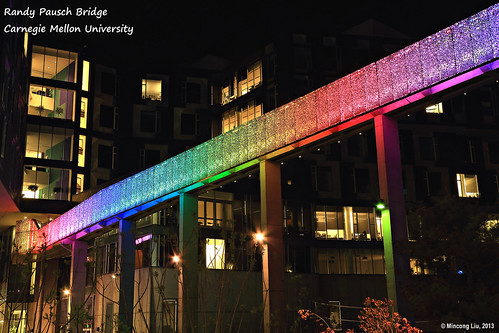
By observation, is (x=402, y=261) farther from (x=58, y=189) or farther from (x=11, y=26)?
(x=58, y=189)

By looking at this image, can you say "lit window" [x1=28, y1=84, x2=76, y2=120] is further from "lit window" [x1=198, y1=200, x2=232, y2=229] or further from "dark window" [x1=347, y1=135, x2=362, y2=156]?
"dark window" [x1=347, y1=135, x2=362, y2=156]

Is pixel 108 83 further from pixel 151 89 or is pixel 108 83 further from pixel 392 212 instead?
pixel 392 212

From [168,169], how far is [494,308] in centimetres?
1453

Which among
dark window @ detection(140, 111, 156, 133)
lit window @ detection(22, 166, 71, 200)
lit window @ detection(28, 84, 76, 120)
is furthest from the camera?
dark window @ detection(140, 111, 156, 133)

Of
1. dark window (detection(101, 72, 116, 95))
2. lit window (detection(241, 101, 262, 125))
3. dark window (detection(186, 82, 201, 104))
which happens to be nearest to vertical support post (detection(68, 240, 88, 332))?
lit window (detection(241, 101, 262, 125))

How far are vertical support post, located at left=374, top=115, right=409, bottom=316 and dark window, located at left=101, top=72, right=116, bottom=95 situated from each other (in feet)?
150

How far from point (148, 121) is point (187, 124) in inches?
160

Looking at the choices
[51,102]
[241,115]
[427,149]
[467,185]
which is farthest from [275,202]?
[51,102]

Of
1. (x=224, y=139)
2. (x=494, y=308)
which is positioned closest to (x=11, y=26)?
(x=224, y=139)

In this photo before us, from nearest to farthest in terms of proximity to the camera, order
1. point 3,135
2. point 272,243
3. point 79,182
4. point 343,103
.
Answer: point 343,103, point 272,243, point 3,135, point 79,182

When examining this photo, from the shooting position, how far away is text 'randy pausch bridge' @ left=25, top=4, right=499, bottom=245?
12.4m

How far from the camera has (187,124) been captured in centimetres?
5703

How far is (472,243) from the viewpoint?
12172mm

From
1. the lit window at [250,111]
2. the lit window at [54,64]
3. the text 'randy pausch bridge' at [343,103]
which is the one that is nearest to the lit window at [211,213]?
the lit window at [250,111]
